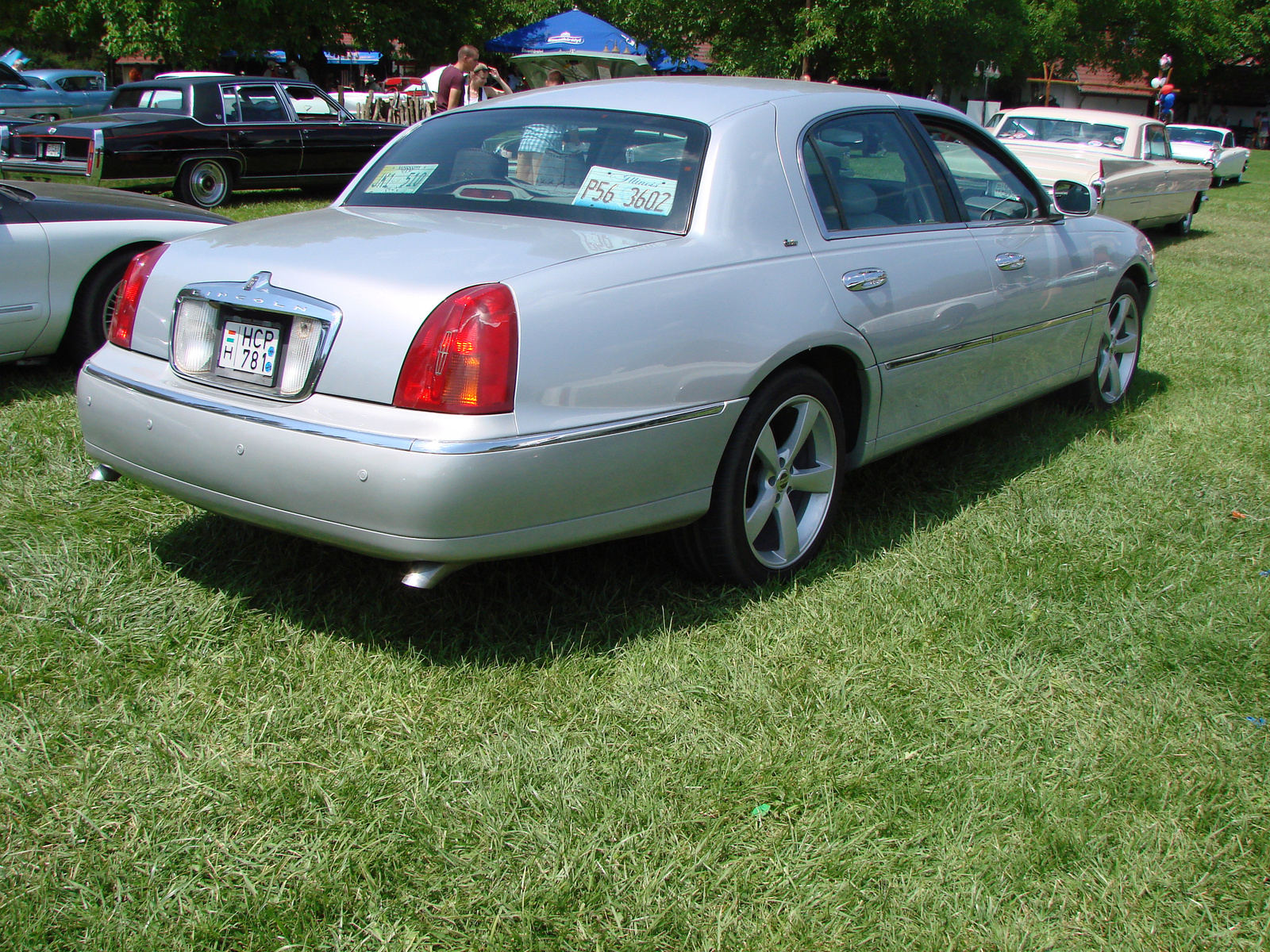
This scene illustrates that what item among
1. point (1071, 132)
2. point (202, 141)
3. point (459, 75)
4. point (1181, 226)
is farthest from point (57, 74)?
point (1181, 226)

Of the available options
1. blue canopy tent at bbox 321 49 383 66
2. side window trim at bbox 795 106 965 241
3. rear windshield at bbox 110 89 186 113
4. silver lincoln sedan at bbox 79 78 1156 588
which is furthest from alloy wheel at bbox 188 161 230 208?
blue canopy tent at bbox 321 49 383 66

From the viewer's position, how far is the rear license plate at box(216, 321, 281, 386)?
8.75 ft

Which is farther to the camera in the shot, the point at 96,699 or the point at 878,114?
the point at 878,114

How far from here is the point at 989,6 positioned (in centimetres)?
2748

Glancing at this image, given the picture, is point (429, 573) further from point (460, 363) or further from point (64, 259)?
point (64, 259)

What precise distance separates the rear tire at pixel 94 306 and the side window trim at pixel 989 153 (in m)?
3.61

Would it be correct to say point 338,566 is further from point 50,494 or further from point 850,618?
point 850,618

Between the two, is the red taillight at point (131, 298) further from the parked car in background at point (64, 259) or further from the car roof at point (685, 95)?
the parked car in background at point (64, 259)

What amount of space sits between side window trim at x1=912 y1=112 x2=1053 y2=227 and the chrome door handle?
82 centimetres

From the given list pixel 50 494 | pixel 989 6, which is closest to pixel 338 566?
pixel 50 494

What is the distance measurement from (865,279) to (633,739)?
5.52 feet

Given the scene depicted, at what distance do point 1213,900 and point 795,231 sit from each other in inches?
79.9

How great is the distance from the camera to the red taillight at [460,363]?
248 centimetres

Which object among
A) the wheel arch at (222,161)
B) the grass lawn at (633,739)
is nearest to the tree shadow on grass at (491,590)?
the grass lawn at (633,739)
